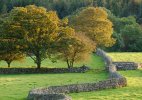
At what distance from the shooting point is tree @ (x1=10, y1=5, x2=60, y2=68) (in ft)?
214

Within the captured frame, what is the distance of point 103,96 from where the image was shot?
129ft

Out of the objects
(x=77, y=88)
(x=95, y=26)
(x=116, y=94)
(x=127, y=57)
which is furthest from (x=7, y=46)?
(x=95, y=26)

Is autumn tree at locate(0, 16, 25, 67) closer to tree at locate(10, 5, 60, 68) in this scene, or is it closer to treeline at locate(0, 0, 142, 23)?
tree at locate(10, 5, 60, 68)

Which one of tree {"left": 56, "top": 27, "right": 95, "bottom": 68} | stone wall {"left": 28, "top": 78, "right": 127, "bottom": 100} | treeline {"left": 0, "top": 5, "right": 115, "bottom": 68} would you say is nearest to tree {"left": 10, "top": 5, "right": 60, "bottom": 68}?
treeline {"left": 0, "top": 5, "right": 115, "bottom": 68}

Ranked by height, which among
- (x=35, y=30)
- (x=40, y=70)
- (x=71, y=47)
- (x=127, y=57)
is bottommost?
(x=40, y=70)

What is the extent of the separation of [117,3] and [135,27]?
136 feet

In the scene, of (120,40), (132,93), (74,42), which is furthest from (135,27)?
(132,93)

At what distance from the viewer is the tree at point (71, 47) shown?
214ft

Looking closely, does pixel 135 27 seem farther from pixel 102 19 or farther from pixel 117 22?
pixel 102 19

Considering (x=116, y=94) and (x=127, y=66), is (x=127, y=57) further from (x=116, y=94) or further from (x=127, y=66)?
(x=116, y=94)

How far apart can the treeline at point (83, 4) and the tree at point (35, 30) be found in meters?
86.8

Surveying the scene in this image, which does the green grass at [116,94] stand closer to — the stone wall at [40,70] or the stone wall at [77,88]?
the stone wall at [77,88]

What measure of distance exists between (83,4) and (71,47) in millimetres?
103262

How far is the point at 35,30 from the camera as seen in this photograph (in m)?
65.5
